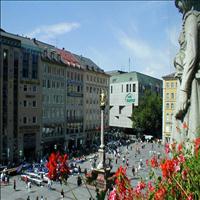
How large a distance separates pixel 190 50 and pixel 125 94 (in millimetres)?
82508

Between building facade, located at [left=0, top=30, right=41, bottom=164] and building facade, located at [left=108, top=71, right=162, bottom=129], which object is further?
building facade, located at [left=108, top=71, right=162, bottom=129]

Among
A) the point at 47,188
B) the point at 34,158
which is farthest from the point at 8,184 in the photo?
the point at 34,158

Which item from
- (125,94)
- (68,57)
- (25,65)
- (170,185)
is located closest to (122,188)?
(170,185)

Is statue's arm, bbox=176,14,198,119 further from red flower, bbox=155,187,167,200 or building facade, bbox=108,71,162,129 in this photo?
building facade, bbox=108,71,162,129

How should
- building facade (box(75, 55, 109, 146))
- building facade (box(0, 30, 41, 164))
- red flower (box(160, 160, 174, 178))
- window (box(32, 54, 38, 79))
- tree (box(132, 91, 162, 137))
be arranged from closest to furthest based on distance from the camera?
red flower (box(160, 160, 174, 178))
building facade (box(0, 30, 41, 164))
window (box(32, 54, 38, 79))
building facade (box(75, 55, 109, 146))
tree (box(132, 91, 162, 137))

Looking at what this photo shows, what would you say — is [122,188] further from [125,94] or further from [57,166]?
Result: [125,94]

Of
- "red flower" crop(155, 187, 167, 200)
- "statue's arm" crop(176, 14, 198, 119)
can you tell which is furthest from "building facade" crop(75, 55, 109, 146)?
"red flower" crop(155, 187, 167, 200)

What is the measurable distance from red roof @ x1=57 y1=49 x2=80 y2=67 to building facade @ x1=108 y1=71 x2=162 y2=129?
25.3 metres

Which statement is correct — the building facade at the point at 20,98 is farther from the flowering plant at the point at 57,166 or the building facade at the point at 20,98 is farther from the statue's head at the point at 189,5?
the flowering plant at the point at 57,166

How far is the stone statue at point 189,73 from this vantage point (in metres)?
6.34

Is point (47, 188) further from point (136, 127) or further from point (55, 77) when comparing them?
point (136, 127)

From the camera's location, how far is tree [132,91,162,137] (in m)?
75.9

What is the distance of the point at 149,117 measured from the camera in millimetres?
76562

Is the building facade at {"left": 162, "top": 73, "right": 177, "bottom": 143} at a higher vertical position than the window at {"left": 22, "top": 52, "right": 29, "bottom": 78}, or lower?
lower
